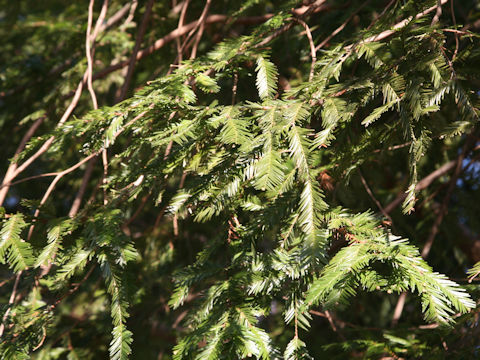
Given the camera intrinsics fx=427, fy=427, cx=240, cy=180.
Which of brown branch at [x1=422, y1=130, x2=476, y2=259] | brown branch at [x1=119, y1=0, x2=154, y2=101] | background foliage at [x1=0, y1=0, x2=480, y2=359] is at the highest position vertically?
brown branch at [x1=119, y1=0, x2=154, y2=101]

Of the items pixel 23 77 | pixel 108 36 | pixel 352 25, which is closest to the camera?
pixel 352 25

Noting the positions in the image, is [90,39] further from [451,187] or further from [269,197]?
[451,187]

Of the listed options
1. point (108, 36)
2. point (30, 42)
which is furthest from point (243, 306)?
point (30, 42)

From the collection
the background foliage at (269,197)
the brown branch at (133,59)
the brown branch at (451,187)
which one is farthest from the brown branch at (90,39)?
the brown branch at (451,187)

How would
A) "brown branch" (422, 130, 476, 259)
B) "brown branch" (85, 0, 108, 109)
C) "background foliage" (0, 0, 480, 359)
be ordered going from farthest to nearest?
1. "brown branch" (422, 130, 476, 259)
2. "brown branch" (85, 0, 108, 109)
3. "background foliage" (0, 0, 480, 359)

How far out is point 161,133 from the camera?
125cm

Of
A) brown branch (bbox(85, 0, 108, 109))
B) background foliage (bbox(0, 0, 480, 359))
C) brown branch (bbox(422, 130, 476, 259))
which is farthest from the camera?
brown branch (bbox(422, 130, 476, 259))

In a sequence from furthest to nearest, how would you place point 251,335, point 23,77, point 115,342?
1. point 23,77
2. point 115,342
3. point 251,335

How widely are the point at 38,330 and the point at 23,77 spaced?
65.5 inches

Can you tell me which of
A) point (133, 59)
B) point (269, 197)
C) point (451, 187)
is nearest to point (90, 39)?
point (133, 59)

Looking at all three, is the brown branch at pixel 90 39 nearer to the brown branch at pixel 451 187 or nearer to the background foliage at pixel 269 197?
the background foliage at pixel 269 197

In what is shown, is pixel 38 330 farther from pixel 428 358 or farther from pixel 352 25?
pixel 352 25

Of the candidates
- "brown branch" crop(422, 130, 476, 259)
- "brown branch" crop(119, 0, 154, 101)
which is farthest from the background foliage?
"brown branch" crop(422, 130, 476, 259)

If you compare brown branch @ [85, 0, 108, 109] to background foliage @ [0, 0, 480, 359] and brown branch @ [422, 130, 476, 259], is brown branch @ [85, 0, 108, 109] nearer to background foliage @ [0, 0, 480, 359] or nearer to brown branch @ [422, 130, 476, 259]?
background foliage @ [0, 0, 480, 359]
